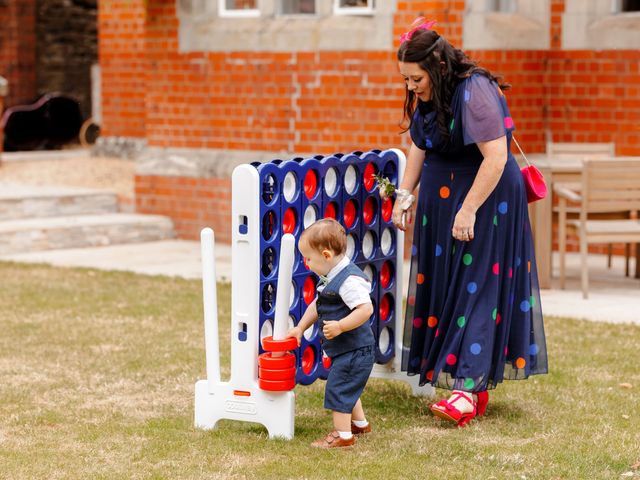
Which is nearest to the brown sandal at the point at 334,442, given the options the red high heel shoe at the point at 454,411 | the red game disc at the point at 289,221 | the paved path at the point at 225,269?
the red high heel shoe at the point at 454,411

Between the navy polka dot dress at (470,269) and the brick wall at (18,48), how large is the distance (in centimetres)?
1535

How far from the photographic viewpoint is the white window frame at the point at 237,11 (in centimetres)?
1257

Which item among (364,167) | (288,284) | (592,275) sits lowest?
(592,275)

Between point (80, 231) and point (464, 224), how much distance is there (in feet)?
24.7

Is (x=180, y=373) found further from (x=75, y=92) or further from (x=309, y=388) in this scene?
(x=75, y=92)

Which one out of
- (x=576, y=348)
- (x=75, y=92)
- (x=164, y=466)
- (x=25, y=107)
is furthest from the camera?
(x=75, y=92)

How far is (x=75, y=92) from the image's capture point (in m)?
21.9

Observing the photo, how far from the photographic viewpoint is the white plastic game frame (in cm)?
559

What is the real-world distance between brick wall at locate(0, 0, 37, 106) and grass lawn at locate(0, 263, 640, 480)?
1218cm

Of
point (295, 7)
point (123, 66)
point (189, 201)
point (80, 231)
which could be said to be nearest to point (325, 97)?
point (295, 7)

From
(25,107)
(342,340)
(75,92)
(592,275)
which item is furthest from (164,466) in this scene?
(75,92)

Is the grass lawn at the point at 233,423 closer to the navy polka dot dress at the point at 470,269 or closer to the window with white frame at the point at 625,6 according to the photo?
the navy polka dot dress at the point at 470,269

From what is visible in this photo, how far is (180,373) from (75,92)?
15.4m

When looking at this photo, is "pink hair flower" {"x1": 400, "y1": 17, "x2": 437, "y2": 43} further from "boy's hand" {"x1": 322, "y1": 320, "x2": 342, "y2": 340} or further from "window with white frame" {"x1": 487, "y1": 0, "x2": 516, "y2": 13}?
"window with white frame" {"x1": 487, "y1": 0, "x2": 516, "y2": 13}
